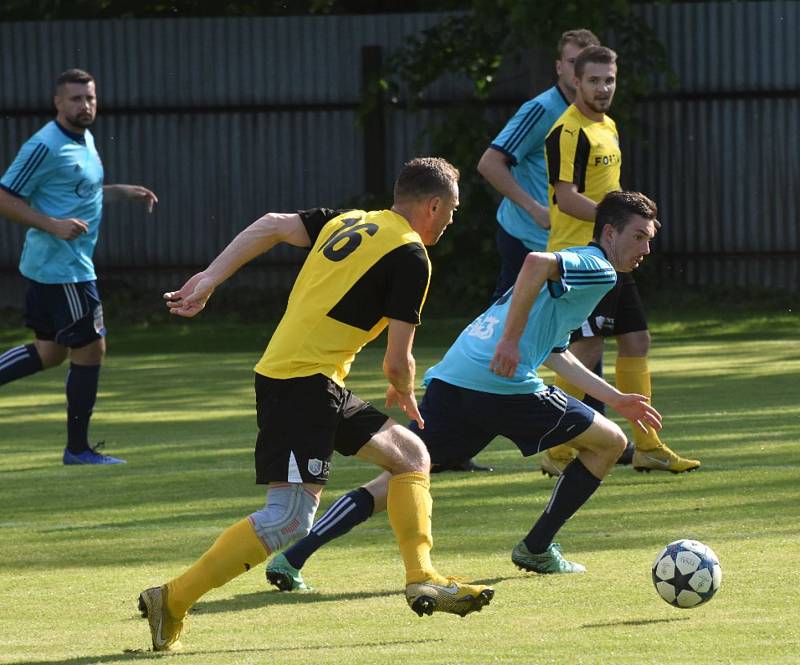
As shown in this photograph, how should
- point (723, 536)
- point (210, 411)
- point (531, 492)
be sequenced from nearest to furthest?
point (723, 536)
point (531, 492)
point (210, 411)

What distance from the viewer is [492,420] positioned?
21.7ft

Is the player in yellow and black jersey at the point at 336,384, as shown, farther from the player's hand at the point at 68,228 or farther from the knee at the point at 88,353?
the knee at the point at 88,353

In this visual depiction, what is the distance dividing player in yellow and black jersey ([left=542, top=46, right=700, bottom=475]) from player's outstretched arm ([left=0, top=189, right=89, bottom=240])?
2785mm

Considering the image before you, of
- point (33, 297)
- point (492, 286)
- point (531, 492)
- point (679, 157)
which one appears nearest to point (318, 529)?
point (531, 492)

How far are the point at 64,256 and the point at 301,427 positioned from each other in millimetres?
4940

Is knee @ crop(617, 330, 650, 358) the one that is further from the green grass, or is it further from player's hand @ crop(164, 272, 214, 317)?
player's hand @ crop(164, 272, 214, 317)

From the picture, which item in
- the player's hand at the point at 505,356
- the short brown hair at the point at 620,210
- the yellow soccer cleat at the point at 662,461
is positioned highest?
the short brown hair at the point at 620,210

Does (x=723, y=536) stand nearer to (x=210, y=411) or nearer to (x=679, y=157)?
(x=210, y=411)

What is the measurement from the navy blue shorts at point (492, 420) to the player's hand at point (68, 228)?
388 cm

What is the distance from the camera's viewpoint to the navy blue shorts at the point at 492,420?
21.6ft

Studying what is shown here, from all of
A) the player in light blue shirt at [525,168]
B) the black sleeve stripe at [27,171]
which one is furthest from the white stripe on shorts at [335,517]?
the black sleeve stripe at [27,171]

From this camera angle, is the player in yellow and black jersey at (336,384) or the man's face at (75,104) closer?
the player in yellow and black jersey at (336,384)

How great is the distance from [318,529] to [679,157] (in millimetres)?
14460

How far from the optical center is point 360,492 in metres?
6.57
